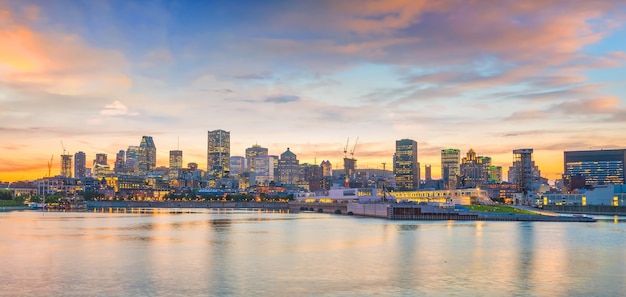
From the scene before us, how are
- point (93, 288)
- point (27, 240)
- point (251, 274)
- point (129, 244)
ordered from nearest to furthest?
point (93, 288), point (251, 274), point (129, 244), point (27, 240)

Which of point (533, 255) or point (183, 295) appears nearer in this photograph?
point (183, 295)

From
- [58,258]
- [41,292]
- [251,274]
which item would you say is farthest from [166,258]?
[41,292]

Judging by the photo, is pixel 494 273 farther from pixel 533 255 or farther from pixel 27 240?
pixel 27 240

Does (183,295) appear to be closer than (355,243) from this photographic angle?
Yes

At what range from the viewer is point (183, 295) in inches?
1818

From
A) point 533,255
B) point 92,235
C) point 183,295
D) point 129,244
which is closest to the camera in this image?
point 183,295

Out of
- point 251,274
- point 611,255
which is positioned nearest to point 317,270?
point 251,274

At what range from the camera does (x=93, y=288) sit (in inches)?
1944

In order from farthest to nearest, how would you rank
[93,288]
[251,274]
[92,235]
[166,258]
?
[92,235] → [166,258] → [251,274] → [93,288]

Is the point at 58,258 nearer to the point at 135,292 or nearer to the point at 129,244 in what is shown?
the point at 129,244

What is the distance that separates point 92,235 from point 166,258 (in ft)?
144

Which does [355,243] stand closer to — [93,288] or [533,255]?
[533,255]

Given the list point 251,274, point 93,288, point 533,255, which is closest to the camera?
point 93,288

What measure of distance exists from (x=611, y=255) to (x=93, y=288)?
190 ft
